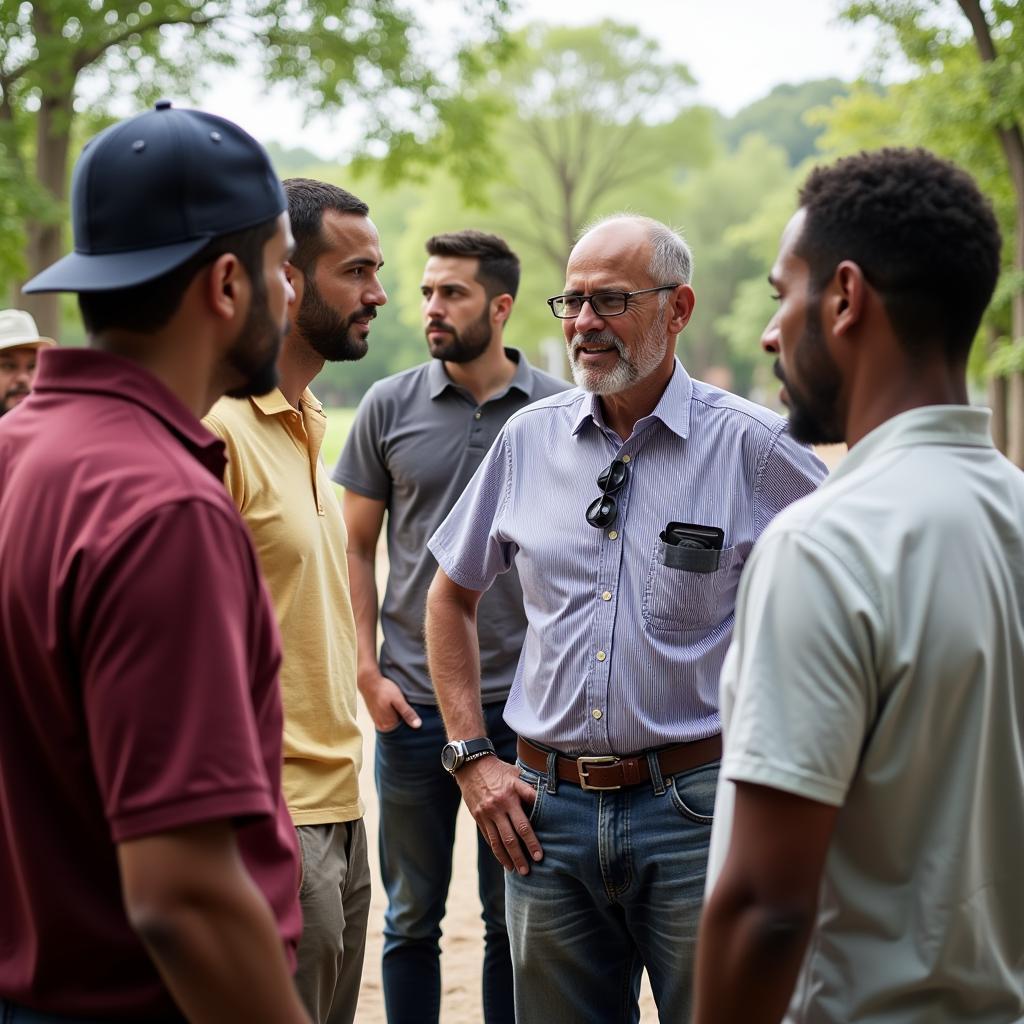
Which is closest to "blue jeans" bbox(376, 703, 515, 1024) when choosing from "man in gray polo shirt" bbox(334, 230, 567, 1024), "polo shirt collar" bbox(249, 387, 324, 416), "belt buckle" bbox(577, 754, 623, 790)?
"man in gray polo shirt" bbox(334, 230, 567, 1024)

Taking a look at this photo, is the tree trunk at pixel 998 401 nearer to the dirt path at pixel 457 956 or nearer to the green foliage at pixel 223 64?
the green foliage at pixel 223 64

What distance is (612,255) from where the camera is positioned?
3.60 metres

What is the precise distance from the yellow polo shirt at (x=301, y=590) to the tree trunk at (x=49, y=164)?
13.1 metres

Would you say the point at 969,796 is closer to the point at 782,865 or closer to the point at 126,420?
the point at 782,865

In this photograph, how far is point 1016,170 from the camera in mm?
20328

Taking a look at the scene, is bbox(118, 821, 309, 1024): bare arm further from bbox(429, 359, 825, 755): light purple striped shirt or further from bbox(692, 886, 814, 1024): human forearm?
bbox(429, 359, 825, 755): light purple striped shirt

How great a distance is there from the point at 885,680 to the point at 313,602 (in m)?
1.70

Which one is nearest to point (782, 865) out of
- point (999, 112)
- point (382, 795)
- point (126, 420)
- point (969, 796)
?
point (969, 796)

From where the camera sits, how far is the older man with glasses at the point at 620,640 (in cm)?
323

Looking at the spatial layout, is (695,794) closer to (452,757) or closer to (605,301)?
(452,757)

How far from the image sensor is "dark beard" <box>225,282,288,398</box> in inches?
75.5

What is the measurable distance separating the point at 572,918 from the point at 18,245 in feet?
44.6

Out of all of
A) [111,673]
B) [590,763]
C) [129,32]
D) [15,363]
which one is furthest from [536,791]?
[129,32]

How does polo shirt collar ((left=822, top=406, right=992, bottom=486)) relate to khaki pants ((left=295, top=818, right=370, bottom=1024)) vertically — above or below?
above
